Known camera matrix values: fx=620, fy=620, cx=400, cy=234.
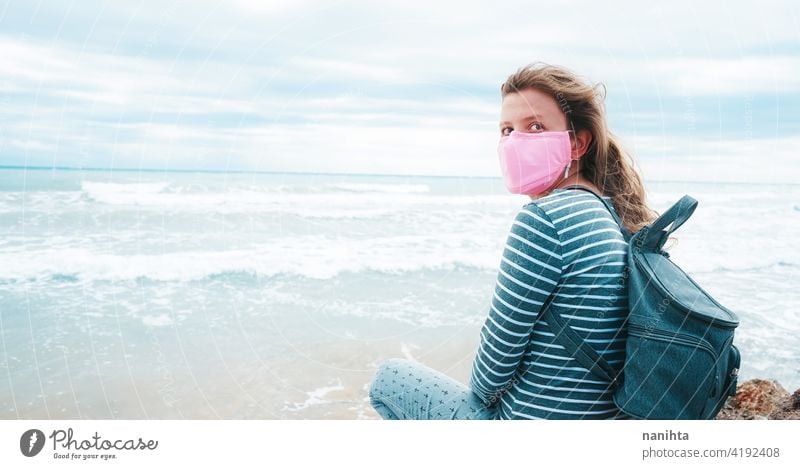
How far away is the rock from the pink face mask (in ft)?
3.71

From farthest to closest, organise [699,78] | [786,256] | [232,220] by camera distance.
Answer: [232,220] < [786,256] < [699,78]

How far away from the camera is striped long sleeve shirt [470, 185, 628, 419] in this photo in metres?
1.18

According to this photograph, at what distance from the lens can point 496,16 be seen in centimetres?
216

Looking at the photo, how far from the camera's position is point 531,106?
4.63 feet

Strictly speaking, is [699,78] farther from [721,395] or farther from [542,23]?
[721,395]

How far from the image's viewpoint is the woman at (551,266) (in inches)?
46.6

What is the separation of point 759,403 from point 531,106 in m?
1.45

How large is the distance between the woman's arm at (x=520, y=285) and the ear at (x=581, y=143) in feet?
1.06

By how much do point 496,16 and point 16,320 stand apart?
340 centimetres

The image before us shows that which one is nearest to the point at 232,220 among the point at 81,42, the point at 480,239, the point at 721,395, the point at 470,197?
the point at 480,239

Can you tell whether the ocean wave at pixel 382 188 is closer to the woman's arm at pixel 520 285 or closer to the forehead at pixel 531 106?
the forehead at pixel 531 106

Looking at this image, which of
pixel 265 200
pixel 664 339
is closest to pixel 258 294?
pixel 664 339
